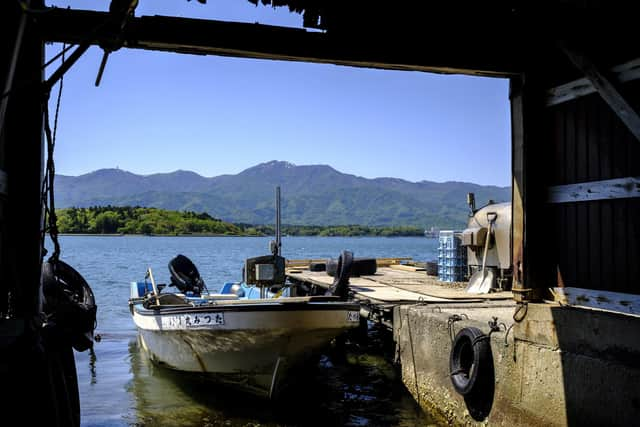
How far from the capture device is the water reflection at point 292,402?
9.36 meters

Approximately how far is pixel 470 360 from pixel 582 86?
3728 millimetres

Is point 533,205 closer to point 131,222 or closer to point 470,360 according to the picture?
point 470,360

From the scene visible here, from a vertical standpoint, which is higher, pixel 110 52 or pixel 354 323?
pixel 110 52

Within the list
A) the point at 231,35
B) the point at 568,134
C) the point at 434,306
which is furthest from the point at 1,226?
the point at 434,306

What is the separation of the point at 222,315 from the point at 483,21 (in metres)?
5.68

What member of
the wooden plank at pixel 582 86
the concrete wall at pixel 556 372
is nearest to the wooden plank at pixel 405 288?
the concrete wall at pixel 556 372

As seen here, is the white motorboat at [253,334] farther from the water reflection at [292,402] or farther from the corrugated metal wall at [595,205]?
the corrugated metal wall at [595,205]

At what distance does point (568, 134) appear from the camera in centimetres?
600

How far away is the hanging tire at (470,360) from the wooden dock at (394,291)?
2668mm

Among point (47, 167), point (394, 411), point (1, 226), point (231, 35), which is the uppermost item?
point (231, 35)

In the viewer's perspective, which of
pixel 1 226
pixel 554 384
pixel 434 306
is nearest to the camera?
pixel 1 226

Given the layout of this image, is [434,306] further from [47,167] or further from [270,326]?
[47,167]

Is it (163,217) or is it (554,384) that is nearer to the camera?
(554,384)

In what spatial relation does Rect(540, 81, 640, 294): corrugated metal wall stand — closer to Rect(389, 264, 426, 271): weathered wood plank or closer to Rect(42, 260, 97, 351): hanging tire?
Rect(42, 260, 97, 351): hanging tire
